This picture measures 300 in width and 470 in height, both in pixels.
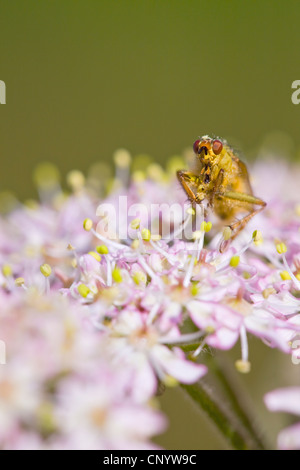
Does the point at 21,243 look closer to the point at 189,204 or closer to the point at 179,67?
the point at 189,204

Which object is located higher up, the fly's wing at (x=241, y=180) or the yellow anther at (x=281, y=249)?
the fly's wing at (x=241, y=180)

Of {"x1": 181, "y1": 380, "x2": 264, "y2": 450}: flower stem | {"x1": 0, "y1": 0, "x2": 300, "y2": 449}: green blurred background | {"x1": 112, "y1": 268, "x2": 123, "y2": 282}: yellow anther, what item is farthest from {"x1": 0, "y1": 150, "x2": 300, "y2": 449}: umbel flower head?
{"x1": 0, "y1": 0, "x2": 300, "y2": 449}: green blurred background

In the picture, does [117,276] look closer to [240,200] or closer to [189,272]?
[189,272]

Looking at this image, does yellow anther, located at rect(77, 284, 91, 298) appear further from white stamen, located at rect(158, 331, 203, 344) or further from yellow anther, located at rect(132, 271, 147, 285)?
white stamen, located at rect(158, 331, 203, 344)

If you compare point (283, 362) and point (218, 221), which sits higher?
point (218, 221)

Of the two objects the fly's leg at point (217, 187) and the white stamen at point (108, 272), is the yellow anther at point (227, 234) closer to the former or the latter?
the fly's leg at point (217, 187)

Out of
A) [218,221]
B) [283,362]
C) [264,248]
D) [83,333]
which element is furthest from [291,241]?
[83,333]

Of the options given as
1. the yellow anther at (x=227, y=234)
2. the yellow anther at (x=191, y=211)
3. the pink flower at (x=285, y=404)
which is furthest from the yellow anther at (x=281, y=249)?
the pink flower at (x=285, y=404)
